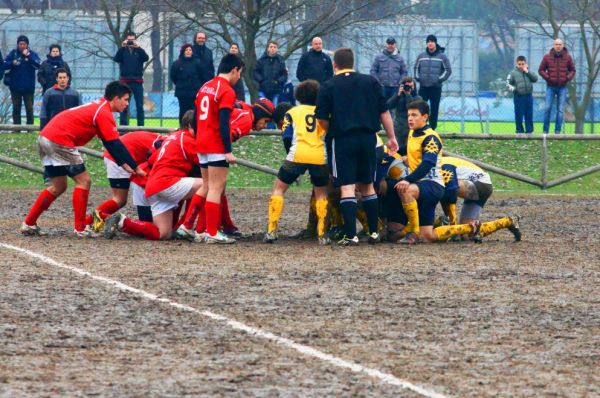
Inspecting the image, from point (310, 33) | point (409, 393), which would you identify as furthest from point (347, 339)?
point (310, 33)

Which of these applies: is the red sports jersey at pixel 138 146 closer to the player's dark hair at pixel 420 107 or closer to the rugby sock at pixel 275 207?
the rugby sock at pixel 275 207

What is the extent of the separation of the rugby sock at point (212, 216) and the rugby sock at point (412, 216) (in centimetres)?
181

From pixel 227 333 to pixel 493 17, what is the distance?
187 feet

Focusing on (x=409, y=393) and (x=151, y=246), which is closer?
(x=409, y=393)

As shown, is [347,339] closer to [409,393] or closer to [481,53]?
[409,393]

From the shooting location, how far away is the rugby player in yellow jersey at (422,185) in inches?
520

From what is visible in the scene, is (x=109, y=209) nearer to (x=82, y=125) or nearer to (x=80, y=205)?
(x=80, y=205)

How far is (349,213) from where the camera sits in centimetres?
1317

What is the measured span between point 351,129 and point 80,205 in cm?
297

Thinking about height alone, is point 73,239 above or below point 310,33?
below

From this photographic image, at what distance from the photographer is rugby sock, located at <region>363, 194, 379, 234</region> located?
13.3 metres

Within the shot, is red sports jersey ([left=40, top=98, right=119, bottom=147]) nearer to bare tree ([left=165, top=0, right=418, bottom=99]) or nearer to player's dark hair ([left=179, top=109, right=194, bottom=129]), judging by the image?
player's dark hair ([left=179, top=109, right=194, bottom=129])

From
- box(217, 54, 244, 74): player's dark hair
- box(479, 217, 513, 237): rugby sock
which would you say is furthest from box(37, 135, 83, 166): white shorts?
box(479, 217, 513, 237): rugby sock

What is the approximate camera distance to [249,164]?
22188mm
